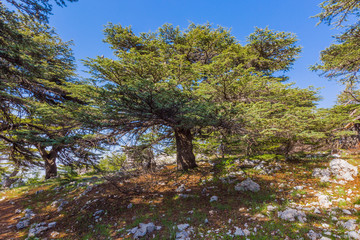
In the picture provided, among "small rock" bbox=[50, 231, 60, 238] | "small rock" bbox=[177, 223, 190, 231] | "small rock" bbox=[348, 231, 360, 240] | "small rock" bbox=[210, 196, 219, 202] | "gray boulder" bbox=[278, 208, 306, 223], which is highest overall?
"small rock" bbox=[348, 231, 360, 240]

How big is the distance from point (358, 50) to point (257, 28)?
15.3ft

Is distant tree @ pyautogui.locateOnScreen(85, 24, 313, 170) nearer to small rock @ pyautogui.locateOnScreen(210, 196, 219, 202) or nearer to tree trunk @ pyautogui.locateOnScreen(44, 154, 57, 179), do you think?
small rock @ pyautogui.locateOnScreen(210, 196, 219, 202)

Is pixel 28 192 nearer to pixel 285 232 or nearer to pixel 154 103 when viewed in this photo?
pixel 154 103

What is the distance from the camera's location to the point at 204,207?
5.07 metres

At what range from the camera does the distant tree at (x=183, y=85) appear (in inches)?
177

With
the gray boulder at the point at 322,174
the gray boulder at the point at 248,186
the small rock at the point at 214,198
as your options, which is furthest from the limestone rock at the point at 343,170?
the small rock at the point at 214,198

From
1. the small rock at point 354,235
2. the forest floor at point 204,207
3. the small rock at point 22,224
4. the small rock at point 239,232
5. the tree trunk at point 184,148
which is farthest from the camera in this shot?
the tree trunk at point 184,148

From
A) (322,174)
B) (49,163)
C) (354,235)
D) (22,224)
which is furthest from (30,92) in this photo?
(322,174)

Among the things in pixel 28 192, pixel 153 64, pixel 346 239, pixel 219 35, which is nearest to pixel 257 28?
pixel 219 35

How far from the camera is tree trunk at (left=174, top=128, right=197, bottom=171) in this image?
820 cm

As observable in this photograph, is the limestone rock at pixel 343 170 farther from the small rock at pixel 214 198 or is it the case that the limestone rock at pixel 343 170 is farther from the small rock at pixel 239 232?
the small rock at pixel 239 232

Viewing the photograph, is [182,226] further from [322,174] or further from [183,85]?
[322,174]

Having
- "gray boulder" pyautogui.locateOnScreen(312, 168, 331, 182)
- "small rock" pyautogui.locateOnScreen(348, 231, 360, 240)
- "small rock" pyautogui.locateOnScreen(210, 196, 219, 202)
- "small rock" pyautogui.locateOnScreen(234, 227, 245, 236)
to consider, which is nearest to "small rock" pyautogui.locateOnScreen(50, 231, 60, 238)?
"small rock" pyautogui.locateOnScreen(210, 196, 219, 202)

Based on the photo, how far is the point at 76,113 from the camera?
15.8 ft
